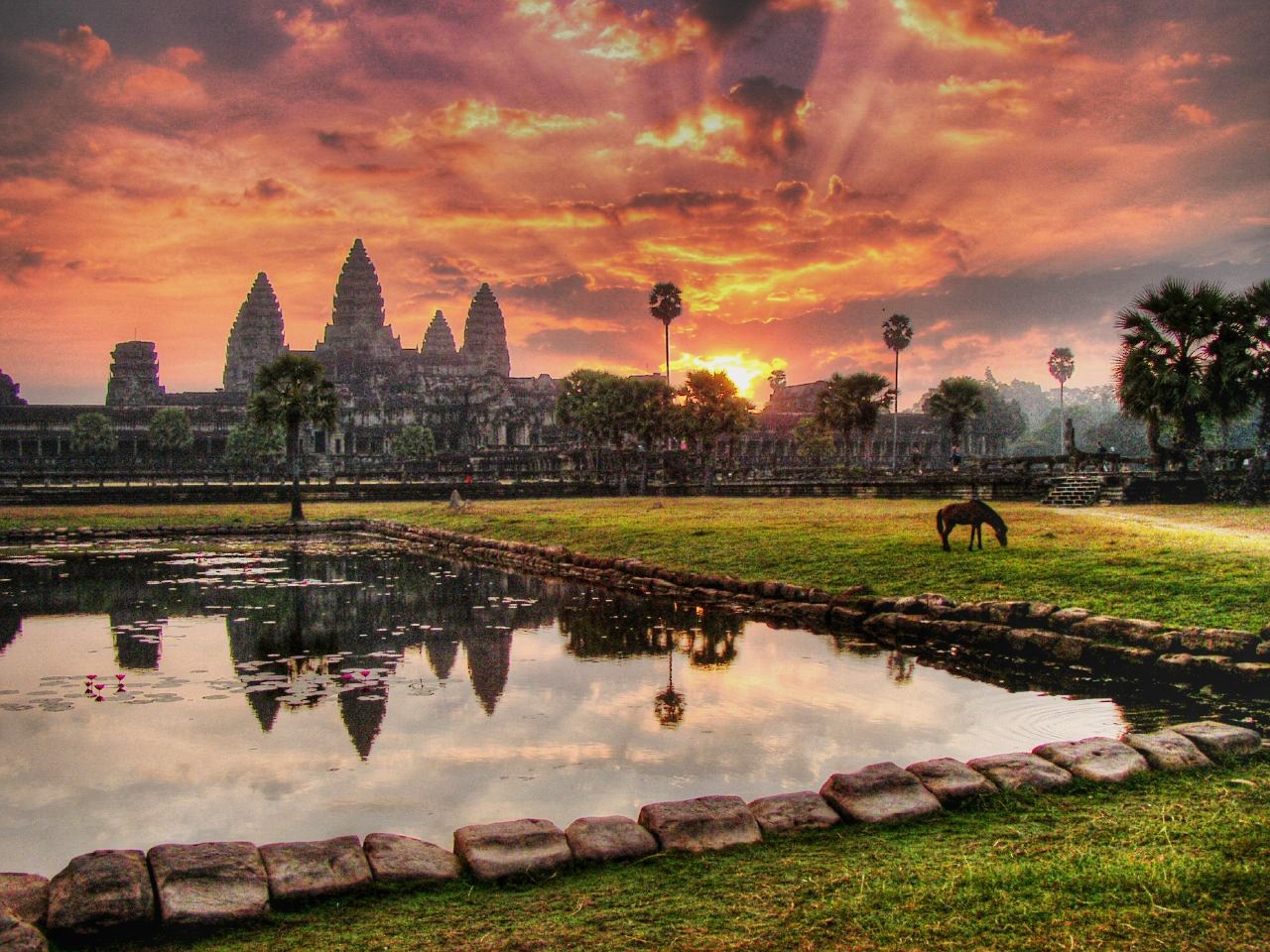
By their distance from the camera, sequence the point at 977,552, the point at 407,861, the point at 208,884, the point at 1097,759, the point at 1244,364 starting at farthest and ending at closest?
the point at 1244,364 → the point at 977,552 → the point at 1097,759 → the point at 407,861 → the point at 208,884

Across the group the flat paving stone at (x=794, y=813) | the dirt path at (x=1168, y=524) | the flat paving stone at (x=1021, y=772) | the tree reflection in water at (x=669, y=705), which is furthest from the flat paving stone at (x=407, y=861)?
the dirt path at (x=1168, y=524)

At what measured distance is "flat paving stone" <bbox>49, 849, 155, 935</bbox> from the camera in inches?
162

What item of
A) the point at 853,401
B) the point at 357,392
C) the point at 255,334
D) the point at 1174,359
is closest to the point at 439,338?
the point at 255,334

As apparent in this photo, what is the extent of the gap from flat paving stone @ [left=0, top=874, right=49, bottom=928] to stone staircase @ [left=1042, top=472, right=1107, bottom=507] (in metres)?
32.2

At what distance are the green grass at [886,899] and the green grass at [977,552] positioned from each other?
22.1 feet

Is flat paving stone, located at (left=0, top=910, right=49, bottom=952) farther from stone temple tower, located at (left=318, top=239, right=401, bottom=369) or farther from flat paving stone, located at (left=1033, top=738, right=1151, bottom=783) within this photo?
stone temple tower, located at (left=318, top=239, right=401, bottom=369)

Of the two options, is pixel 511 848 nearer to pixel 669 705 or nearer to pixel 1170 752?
pixel 669 705

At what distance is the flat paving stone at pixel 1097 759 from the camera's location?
5.86 metres

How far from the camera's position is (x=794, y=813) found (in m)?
5.25

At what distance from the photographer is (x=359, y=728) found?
790cm

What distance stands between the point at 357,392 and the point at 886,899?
118088mm

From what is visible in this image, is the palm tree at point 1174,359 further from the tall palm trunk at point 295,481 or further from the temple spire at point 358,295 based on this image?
the temple spire at point 358,295

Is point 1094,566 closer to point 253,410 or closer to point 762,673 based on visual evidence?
point 762,673

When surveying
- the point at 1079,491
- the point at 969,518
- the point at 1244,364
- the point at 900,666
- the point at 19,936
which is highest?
the point at 1244,364
